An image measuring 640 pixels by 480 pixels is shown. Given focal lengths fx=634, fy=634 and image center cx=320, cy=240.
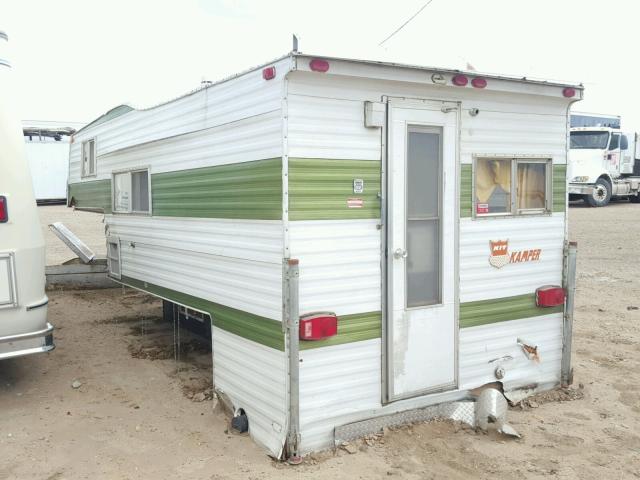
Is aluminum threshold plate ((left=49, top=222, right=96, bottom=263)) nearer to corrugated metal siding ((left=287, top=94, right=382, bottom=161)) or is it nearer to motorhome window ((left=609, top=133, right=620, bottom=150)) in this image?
corrugated metal siding ((left=287, top=94, right=382, bottom=161))

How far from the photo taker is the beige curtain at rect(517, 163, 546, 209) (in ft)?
16.6

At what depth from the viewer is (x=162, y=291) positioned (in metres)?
5.86

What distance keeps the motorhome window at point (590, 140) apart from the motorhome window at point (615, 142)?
275mm

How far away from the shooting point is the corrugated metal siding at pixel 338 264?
4.00m

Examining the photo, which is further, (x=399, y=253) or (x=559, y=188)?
(x=559, y=188)

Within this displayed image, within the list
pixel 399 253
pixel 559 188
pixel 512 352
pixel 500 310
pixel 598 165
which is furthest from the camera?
pixel 598 165

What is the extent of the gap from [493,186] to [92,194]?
479 centimetres

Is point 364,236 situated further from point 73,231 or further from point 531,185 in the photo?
point 73,231

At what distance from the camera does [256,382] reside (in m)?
4.34

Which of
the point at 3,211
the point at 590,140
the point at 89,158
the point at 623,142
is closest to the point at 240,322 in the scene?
the point at 3,211

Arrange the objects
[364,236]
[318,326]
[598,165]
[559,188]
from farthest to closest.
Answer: [598,165] → [559,188] → [364,236] → [318,326]

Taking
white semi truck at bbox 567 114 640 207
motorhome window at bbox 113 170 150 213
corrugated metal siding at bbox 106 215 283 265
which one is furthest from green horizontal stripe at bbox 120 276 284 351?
white semi truck at bbox 567 114 640 207

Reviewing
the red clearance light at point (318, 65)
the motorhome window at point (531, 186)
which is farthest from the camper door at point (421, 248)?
the motorhome window at point (531, 186)

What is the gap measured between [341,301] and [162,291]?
2.33 meters
